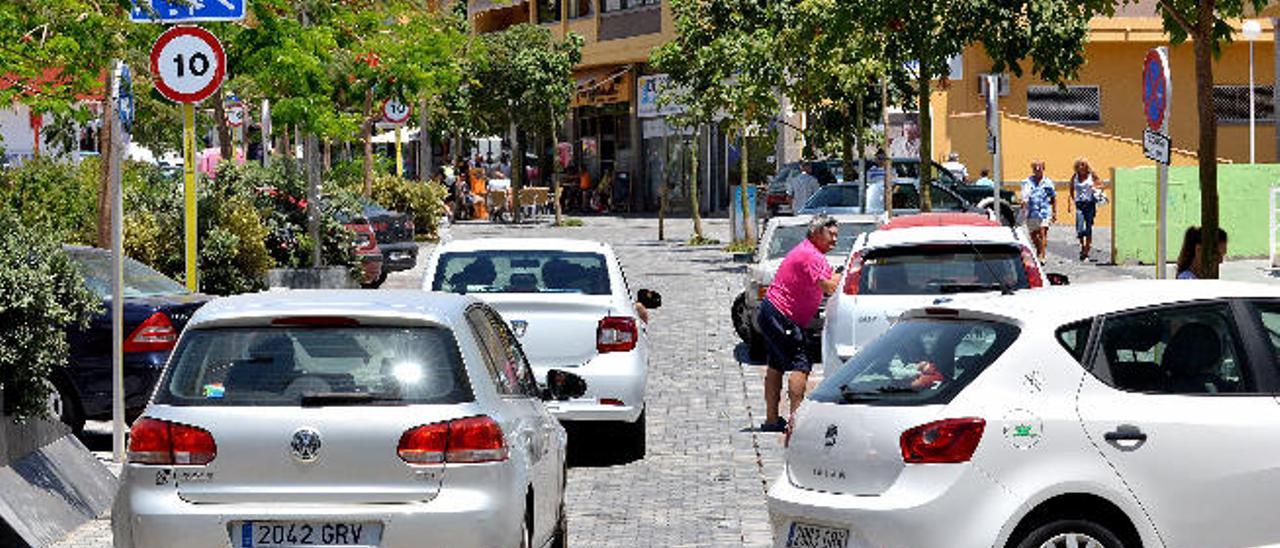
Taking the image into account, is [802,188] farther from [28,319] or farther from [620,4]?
[28,319]

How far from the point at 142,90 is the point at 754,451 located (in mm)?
16033

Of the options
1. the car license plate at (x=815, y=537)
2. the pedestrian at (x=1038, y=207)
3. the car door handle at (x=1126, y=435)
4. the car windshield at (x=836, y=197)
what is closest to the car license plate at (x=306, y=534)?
the car license plate at (x=815, y=537)

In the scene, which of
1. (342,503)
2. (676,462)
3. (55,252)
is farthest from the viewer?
(676,462)

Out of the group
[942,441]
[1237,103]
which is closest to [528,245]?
[942,441]

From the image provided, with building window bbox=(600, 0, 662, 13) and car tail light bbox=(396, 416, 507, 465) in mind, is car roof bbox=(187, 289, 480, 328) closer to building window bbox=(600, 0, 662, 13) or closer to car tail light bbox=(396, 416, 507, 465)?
car tail light bbox=(396, 416, 507, 465)

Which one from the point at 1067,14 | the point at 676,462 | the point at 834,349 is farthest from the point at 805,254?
the point at 1067,14

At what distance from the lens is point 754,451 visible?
687 inches

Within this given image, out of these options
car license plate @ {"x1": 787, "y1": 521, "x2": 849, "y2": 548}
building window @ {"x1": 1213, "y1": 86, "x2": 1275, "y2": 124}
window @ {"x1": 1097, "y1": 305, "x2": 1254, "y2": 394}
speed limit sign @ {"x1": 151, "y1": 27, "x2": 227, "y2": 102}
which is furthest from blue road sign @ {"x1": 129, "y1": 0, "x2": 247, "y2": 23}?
building window @ {"x1": 1213, "y1": 86, "x2": 1275, "y2": 124}

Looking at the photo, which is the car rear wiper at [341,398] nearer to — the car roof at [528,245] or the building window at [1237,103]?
the car roof at [528,245]

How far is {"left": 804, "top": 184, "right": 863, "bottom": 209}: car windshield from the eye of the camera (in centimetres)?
4141

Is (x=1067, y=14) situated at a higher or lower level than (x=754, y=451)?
higher

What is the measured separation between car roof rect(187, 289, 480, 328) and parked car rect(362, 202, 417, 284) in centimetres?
2687

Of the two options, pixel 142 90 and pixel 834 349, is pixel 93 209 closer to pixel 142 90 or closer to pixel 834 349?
pixel 142 90

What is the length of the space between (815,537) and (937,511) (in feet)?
2.15
